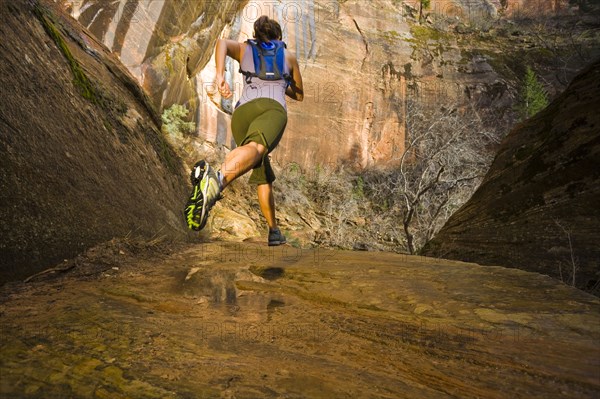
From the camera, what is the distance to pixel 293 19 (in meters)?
19.0

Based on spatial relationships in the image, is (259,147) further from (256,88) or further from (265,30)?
(265,30)

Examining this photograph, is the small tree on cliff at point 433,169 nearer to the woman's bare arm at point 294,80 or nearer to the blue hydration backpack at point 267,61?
the woman's bare arm at point 294,80

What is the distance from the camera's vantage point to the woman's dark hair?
3035 millimetres

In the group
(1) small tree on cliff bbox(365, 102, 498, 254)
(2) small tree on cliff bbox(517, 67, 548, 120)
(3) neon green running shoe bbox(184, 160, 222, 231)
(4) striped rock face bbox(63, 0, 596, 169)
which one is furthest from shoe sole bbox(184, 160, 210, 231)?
(2) small tree on cliff bbox(517, 67, 548, 120)

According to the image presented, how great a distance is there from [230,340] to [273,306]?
20.7 inches

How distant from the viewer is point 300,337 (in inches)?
61.2

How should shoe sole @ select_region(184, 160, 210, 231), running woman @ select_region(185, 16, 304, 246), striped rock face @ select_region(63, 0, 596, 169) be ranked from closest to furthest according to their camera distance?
shoe sole @ select_region(184, 160, 210, 231), running woman @ select_region(185, 16, 304, 246), striped rock face @ select_region(63, 0, 596, 169)

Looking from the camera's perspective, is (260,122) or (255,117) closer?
(260,122)

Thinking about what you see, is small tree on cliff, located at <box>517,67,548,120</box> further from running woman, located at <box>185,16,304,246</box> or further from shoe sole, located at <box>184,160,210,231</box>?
shoe sole, located at <box>184,160,210,231</box>

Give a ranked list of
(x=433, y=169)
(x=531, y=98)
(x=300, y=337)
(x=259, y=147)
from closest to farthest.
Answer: (x=300, y=337) → (x=259, y=147) → (x=433, y=169) → (x=531, y=98)

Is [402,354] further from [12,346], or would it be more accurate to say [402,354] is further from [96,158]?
[96,158]

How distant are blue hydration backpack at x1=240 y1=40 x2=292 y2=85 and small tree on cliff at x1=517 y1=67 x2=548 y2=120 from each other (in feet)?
64.8

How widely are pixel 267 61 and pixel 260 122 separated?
21.4 inches

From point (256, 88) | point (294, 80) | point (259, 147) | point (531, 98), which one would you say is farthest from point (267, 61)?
point (531, 98)
